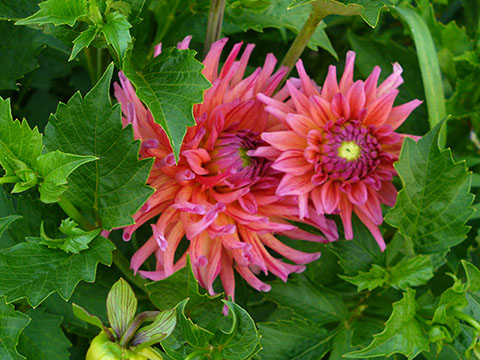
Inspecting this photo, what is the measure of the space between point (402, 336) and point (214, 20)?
1.50ft

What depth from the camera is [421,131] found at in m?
1.07

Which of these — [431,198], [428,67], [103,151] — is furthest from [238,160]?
[428,67]

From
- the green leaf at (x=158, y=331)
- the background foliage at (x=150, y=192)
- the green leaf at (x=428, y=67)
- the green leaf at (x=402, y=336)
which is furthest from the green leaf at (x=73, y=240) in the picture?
the green leaf at (x=428, y=67)

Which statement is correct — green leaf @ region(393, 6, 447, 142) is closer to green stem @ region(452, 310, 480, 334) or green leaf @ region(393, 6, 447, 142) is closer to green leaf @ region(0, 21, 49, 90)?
green stem @ region(452, 310, 480, 334)

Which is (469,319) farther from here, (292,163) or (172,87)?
(172,87)

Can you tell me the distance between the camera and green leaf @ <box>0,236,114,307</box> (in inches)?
24.1

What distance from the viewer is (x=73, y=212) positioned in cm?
65

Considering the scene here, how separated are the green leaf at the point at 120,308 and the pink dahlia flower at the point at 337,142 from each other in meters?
0.21

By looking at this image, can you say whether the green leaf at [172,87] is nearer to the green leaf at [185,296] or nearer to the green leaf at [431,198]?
the green leaf at [185,296]

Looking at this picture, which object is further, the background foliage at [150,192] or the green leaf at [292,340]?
the green leaf at [292,340]

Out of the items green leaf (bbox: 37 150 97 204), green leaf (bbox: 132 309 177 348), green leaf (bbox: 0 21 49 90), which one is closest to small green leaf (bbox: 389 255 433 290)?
green leaf (bbox: 132 309 177 348)

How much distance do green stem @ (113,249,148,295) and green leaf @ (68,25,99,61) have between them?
0.89 feet

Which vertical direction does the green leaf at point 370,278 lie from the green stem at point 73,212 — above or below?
below

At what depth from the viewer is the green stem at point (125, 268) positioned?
0.75 metres
